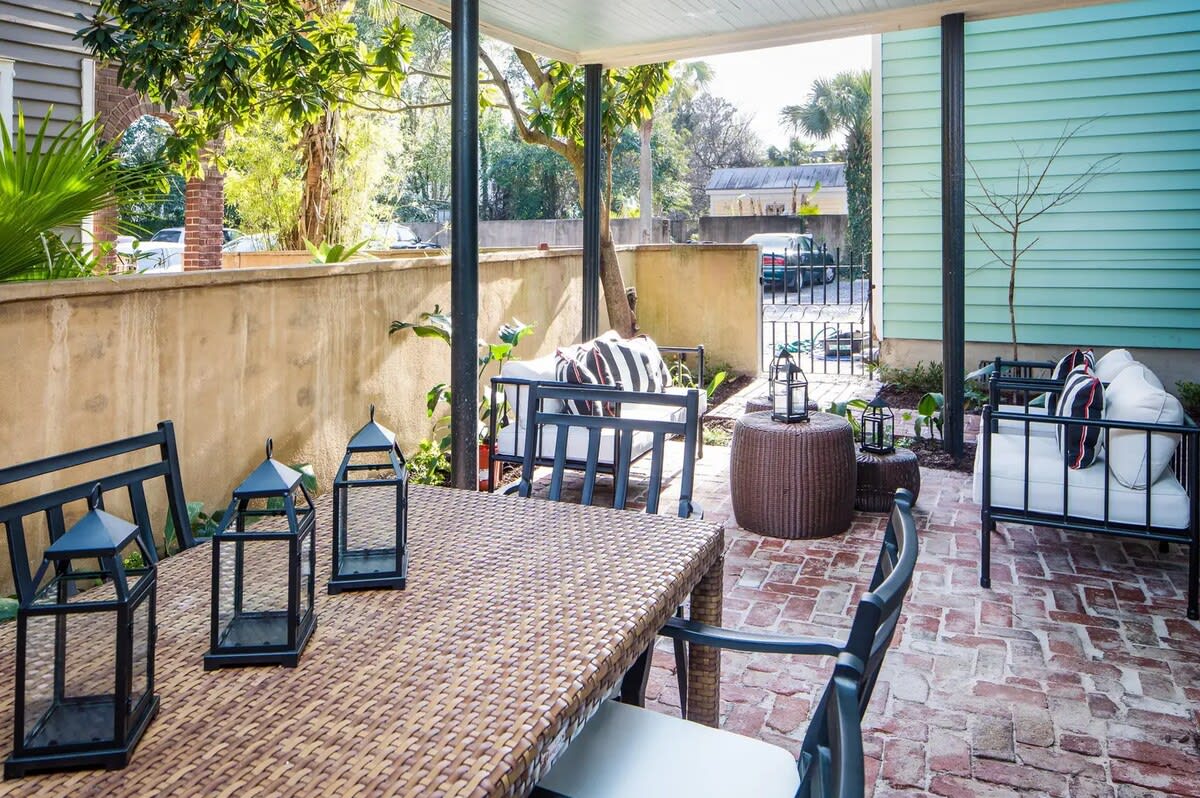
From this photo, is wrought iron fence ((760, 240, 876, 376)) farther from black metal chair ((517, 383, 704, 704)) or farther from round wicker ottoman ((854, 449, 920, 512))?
black metal chair ((517, 383, 704, 704))

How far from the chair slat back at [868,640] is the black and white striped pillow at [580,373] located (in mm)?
2655

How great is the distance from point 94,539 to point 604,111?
254 inches

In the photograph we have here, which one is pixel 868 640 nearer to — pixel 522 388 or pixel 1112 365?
pixel 522 388

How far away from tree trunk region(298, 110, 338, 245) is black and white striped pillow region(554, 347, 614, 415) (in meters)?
4.28

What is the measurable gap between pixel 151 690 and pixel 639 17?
4817 mm

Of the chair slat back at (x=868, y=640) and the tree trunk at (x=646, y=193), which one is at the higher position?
the tree trunk at (x=646, y=193)

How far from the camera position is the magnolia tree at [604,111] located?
6.88 m

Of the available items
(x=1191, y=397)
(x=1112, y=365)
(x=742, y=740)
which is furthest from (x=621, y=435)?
(x=1191, y=397)

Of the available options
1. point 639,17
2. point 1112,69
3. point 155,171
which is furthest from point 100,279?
point 1112,69

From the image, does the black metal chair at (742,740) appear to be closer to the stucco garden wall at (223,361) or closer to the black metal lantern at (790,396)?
the stucco garden wall at (223,361)

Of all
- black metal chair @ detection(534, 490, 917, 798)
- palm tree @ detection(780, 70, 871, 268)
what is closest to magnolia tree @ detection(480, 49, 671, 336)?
black metal chair @ detection(534, 490, 917, 798)

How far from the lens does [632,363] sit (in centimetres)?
518

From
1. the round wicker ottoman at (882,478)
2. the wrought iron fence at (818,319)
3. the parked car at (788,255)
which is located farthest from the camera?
the parked car at (788,255)

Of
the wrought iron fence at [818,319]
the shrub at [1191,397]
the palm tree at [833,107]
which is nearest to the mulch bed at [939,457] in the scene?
the wrought iron fence at [818,319]
